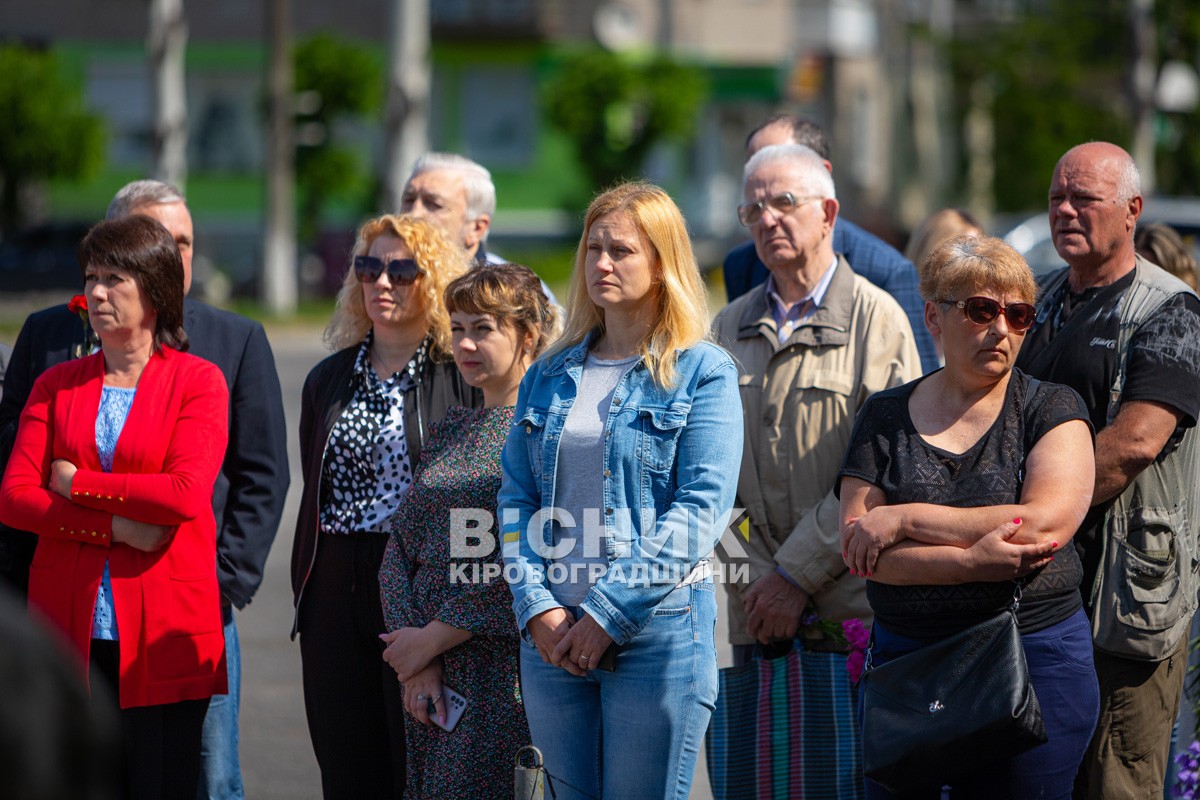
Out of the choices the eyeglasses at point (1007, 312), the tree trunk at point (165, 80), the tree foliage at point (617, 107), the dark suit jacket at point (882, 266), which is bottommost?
the eyeglasses at point (1007, 312)

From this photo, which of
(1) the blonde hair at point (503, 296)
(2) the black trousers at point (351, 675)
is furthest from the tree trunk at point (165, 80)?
(1) the blonde hair at point (503, 296)

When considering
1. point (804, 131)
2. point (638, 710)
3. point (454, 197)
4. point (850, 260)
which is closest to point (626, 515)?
point (638, 710)

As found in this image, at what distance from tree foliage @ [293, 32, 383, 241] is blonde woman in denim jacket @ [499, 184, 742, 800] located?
88.6ft

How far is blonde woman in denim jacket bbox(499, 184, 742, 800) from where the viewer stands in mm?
3787

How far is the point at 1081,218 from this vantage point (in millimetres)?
4371

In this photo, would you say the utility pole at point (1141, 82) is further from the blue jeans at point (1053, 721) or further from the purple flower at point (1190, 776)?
the blue jeans at point (1053, 721)

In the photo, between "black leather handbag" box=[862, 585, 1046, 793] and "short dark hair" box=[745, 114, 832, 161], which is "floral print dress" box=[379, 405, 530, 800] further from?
"short dark hair" box=[745, 114, 832, 161]

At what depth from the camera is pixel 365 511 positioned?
177 inches

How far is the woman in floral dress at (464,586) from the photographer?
13.6 feet

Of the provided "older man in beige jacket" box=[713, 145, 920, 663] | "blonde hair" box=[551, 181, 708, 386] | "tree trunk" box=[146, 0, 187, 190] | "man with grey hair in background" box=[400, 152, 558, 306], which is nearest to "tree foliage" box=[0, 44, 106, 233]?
"tree trunk" box=[146, 0, 187, 190]

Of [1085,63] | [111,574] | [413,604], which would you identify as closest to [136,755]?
[111,574]

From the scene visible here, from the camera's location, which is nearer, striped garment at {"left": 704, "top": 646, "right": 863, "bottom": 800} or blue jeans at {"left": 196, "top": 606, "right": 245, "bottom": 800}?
striped garment at {"left": 704, "top": 646, "right": 863, "bottom": 800}

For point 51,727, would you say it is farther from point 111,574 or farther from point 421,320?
point 421,320

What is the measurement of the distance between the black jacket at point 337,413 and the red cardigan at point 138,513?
32 cm
